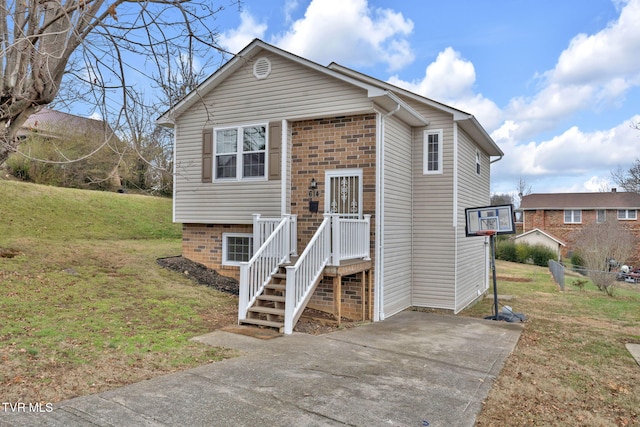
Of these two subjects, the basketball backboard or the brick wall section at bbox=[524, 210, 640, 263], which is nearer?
the basketball backboard

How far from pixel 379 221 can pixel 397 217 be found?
3.44 ft

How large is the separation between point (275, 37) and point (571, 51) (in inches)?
400

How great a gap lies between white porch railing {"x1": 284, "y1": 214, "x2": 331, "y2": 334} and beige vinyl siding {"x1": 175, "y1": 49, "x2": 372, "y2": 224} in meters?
2.12

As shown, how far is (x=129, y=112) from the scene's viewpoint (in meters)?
6.77

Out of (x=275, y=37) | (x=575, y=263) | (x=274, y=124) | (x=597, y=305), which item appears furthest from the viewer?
(x=575, y=263)

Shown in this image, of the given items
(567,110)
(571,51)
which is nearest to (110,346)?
(571,51)

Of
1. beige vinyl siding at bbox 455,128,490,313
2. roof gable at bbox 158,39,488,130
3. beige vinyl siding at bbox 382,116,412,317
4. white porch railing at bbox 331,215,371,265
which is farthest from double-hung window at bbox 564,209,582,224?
white porch railing at bbox 331,215,371,265

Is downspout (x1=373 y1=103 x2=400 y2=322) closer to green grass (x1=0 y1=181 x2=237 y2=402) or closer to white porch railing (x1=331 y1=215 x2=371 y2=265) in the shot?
white porch railing (x1=331 y1=215 x2=371 y2=265)

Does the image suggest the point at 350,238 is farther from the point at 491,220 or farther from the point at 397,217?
the point at 491,220

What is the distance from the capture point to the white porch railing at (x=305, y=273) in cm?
735

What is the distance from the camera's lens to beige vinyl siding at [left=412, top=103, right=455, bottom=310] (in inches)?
416

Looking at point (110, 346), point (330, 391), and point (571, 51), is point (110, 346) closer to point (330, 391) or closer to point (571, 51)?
point (330, 391)

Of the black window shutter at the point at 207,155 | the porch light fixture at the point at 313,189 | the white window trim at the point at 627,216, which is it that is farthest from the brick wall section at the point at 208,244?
the white window trim at the point at 627,216

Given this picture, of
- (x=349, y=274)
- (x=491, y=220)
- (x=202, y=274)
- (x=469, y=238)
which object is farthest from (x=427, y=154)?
(x=202, y=274)
